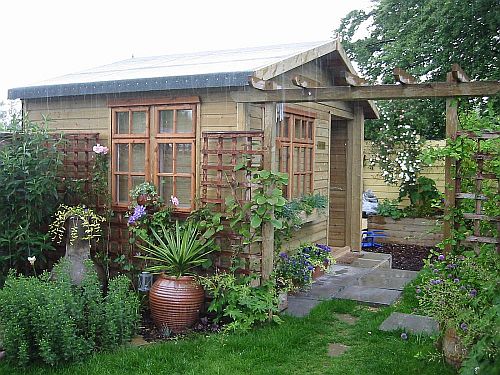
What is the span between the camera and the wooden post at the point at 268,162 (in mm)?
5902

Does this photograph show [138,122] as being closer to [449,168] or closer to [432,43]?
[449,168]

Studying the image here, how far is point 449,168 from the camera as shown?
204 inches

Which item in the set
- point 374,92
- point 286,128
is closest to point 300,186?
point 286,128

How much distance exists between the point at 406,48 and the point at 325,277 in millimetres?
7443

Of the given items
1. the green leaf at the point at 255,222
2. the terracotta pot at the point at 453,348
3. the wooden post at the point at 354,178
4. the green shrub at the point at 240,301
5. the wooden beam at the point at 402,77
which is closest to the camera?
the terracotta pot at the point at 453,348

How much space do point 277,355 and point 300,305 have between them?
157cm

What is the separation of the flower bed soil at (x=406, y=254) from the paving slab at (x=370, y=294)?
6.98 ft

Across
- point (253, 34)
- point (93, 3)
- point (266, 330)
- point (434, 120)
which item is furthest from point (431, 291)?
point (253, 34)

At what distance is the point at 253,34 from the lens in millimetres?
22281

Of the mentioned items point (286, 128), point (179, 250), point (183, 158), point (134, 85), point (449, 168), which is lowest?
point (179, 250)

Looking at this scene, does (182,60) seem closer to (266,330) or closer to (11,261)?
(11,261)

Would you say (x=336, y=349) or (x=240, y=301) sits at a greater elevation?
(x=240, y=301)

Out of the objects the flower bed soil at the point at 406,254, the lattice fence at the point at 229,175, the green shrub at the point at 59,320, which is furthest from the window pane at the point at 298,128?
the green shrub at the point at 59,320

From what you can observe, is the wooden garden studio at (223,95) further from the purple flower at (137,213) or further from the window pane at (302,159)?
the purple flower at (137,213)
